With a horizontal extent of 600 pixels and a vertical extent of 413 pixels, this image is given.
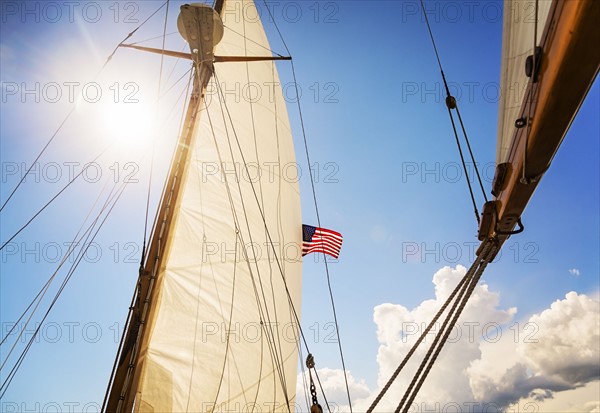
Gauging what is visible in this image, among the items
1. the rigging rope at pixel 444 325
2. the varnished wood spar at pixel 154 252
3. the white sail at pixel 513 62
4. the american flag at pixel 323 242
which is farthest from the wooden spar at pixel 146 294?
the american flag at pixel 323 242

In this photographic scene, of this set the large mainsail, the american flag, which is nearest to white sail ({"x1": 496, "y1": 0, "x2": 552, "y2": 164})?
the large mainsail

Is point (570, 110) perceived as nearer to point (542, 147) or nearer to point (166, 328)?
point (542, 147)

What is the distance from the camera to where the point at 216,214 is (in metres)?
5.56

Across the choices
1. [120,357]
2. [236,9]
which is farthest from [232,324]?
[236,9]

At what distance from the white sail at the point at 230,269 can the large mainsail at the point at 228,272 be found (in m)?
0.02

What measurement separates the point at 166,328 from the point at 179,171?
7.48 ft

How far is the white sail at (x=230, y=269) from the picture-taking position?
4125mm

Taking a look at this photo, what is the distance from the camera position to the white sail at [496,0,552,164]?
2.01 m

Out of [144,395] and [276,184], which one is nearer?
[144,395]

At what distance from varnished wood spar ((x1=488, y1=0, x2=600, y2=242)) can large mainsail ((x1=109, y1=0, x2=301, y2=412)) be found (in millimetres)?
3921

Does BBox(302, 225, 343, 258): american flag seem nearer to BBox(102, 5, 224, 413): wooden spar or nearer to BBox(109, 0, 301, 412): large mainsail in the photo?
BBox(109, 0, 301, 412): large mainsail

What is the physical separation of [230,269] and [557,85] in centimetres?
486

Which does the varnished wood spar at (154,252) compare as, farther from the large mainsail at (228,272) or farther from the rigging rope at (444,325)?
the rigging rope at (444,325)

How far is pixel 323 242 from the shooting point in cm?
911
